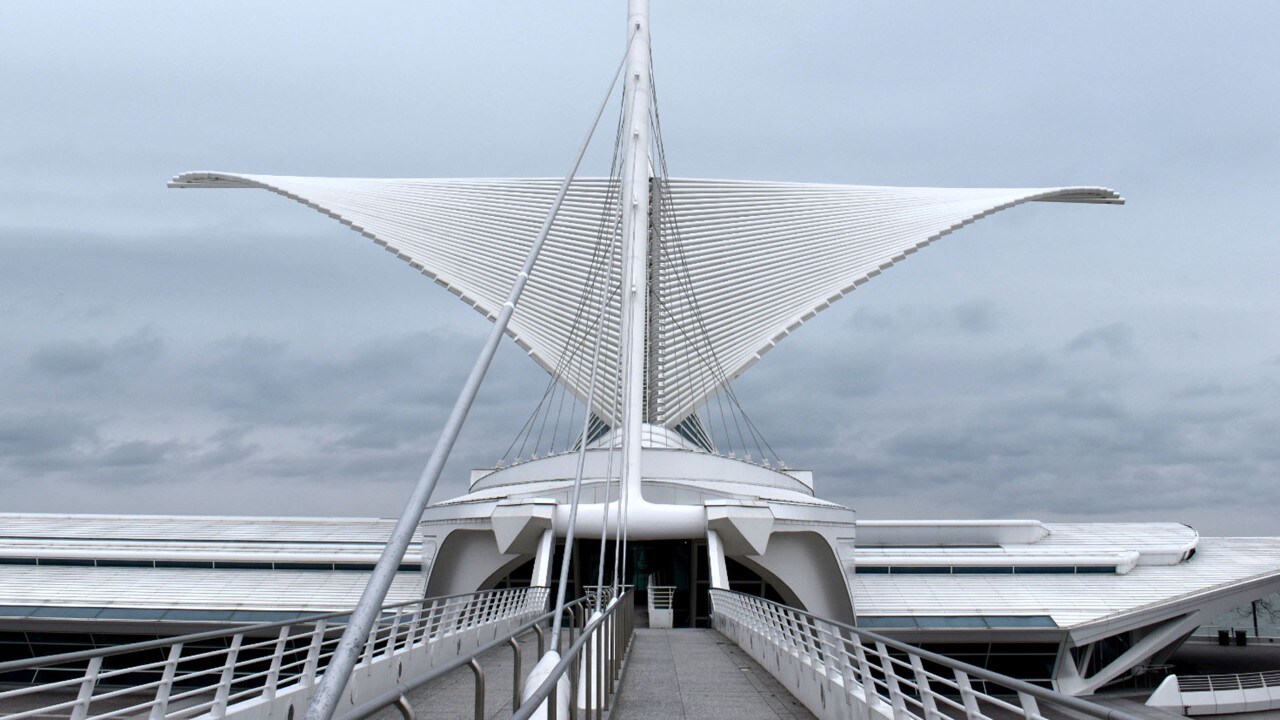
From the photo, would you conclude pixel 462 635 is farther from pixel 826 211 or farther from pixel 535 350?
pixel 826 211

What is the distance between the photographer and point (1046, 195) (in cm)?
3528

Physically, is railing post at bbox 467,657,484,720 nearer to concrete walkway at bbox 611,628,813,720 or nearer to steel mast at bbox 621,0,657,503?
concrete walkway at bbox 611,628,813,720

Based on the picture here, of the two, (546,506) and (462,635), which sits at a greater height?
(546,506)

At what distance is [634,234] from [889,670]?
19.9 metres

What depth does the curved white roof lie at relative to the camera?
1299 inches

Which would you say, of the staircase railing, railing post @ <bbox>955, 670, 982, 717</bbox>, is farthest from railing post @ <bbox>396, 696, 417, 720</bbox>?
railing post @ <bbox>955, 670, 982, 717</bbox>

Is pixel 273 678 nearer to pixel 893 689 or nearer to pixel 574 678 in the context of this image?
pixel 574 678

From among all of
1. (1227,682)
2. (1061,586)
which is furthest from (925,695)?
(1227,682)

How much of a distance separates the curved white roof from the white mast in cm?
624

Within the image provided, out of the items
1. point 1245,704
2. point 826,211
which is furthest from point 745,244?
point 1245,704

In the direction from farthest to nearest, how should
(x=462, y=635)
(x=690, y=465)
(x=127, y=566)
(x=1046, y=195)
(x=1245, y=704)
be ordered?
(x=1046, y=195) < (x=127, y=566) < (x=690, y=465) < (x=1245, y=704) < (x=462, y=635)

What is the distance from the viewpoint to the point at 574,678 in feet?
15.0

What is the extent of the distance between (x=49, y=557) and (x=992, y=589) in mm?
26666

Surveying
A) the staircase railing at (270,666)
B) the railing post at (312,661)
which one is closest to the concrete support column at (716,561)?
the staircase railing at (270,666)
